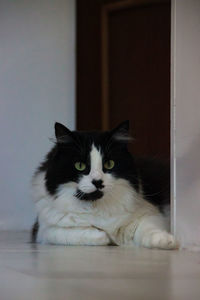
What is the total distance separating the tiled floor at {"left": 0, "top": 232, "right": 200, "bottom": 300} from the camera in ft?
3.37

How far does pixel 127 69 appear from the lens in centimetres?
339

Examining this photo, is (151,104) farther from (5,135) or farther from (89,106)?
(5,135)

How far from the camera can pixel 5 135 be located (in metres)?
→ 3.01

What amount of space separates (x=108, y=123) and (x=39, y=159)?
601mm

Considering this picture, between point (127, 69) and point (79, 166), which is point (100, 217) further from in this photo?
point (127, 69)

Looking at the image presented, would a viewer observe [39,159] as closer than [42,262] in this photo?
No

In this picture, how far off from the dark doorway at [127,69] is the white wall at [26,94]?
0.17 m

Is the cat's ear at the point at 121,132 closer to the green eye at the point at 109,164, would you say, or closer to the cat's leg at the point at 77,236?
the green eye at the point at 109,164

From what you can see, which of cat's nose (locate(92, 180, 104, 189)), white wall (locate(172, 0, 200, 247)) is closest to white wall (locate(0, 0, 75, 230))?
cat's nose (locate(92, 180, 104, 189))

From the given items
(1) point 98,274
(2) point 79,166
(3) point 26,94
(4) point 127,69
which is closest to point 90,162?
(2) point 79,166

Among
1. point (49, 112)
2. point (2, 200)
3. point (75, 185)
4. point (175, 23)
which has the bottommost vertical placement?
point (2, 200)

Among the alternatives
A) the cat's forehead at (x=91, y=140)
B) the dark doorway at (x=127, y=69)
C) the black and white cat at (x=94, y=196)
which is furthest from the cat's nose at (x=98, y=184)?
the dark doorway at (x=127, y=69)

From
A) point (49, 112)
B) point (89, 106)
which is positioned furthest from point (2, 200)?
point (89, 106)

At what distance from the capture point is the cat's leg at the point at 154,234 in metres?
1.79
